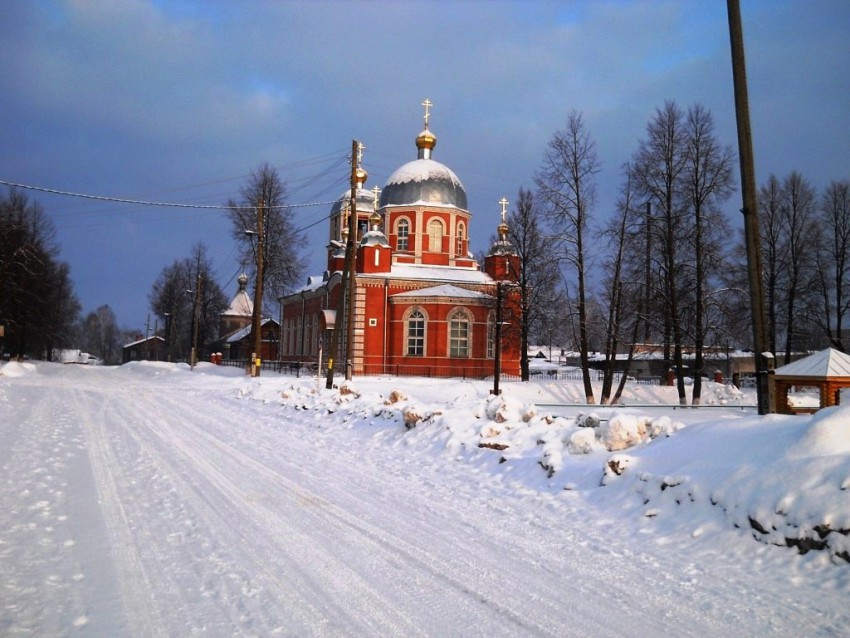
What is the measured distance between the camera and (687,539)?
21.2 feet

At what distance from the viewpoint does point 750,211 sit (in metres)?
10.6

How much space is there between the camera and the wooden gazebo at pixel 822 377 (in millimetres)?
12017

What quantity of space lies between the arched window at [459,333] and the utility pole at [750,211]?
2746 centimetres

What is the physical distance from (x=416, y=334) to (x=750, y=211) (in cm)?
2828

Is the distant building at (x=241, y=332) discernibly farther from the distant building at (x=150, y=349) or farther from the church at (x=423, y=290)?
the church at (x=423, y=290)

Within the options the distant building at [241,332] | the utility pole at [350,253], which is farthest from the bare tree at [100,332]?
the utility pole at [350,253]

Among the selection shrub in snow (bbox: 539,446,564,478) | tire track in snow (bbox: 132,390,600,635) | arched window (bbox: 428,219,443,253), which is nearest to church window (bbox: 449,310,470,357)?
arched window (bbox: 428,219,443,253)

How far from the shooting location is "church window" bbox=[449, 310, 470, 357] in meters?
38.1

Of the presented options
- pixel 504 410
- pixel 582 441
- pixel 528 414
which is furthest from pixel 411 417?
pixel 582 441

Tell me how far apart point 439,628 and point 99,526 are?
3.90 meters

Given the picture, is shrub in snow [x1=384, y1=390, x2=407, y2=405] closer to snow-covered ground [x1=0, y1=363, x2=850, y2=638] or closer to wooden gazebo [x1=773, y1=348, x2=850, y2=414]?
snow-covered ground [x1=0, y1=363, x2=850, y2=638]

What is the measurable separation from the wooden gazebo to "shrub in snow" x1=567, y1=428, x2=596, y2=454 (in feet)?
14.4

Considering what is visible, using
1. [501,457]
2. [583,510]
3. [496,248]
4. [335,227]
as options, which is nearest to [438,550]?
[583,510]

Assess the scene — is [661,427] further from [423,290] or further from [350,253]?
[423,290]
